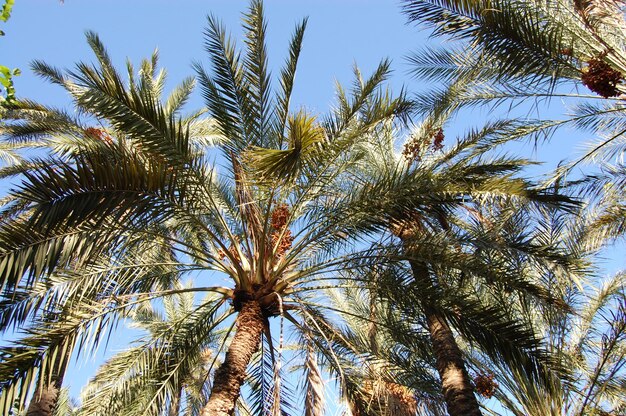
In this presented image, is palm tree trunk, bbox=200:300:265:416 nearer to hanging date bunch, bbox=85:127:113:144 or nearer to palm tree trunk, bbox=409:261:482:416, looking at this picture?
palm tree trunk, bbox=409:261:482:416

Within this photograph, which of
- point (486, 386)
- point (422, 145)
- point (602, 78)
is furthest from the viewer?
point (422, 145)

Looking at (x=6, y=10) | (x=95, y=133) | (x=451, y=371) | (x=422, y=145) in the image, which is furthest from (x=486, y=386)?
(x=95, y=133)

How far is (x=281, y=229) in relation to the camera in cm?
677

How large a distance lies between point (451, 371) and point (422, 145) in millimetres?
3707

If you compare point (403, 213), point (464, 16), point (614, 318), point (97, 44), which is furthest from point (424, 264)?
point (97, 44)

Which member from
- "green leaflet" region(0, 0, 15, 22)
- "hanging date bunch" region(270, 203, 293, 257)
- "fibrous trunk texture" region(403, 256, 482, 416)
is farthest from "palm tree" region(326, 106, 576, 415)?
"green leaflet" region(0, 0, 15, 22)

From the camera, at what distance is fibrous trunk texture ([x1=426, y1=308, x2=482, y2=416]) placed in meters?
5.96

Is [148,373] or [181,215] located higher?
[181,215]

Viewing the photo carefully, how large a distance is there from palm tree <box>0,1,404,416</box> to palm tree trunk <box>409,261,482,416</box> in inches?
47.7

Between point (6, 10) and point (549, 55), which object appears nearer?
point (6, 10)

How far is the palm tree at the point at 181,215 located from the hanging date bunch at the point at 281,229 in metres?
0.02

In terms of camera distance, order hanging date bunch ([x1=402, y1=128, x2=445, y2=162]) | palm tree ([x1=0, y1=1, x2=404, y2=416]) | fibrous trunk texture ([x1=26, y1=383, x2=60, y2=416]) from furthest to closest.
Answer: hanging date bunch ([x1=402, y1=128, x2=445, y2=162]) → fibrous trunk texture ([x1=26, y1=383, x2=60, y2=416]) → palm tree ([x1=0, y1=1, x2=404, y2=416])

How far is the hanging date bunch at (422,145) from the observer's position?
8.23 m

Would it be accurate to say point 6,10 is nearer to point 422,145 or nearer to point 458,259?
point 458,259
